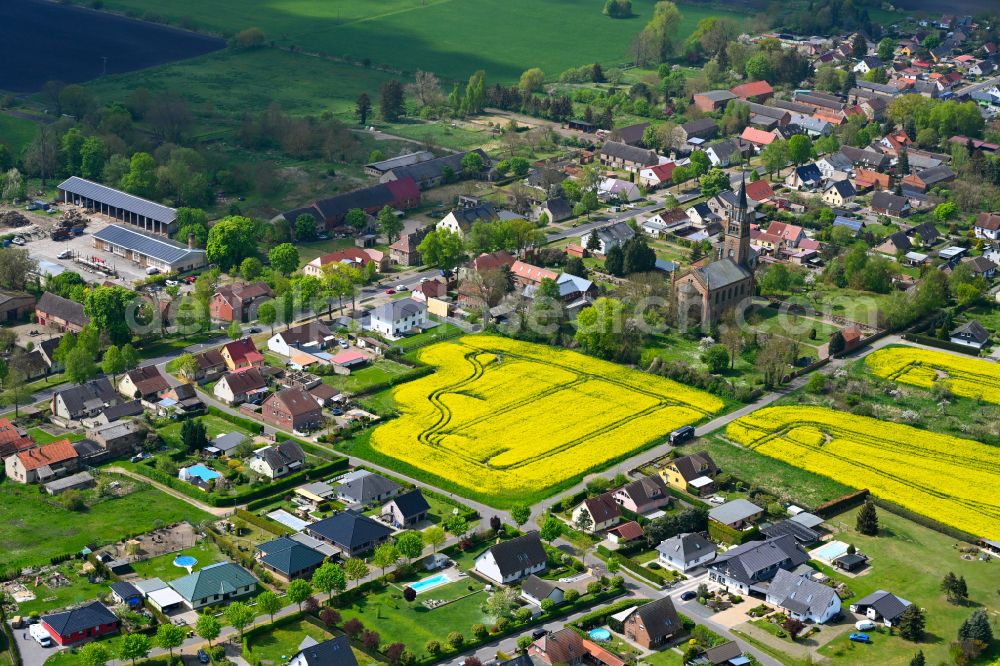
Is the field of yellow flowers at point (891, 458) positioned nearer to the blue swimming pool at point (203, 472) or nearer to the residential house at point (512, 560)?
the residential house at point (512, 560)

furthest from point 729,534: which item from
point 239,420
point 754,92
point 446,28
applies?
point 446,28

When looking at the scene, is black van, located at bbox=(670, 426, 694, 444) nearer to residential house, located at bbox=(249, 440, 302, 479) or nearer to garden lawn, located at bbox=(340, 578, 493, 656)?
garden lawn, located at bbox=(340, 578, 493, 656)

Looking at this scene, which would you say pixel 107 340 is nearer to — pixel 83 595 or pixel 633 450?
pixel 83 595

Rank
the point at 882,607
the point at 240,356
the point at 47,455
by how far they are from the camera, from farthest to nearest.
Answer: the point at 240,356 < the point at 47,455 < the point at 882,607

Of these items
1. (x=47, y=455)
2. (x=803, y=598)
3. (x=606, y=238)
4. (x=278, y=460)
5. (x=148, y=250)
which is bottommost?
(x=803, y=598)

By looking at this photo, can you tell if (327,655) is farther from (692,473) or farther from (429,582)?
(692,473)

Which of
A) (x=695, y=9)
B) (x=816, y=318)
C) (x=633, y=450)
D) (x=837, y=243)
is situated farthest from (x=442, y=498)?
(x=695, y=9)

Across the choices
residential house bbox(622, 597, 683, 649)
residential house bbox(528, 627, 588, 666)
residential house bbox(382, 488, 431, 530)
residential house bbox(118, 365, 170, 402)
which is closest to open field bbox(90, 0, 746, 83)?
residential house bbox(118, 365, 170, 402)
